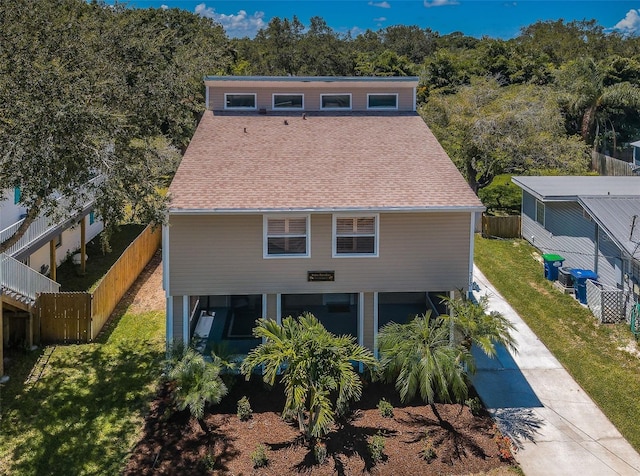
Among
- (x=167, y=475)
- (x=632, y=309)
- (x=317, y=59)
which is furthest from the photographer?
(x=317, y=59)

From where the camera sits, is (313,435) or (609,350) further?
(609,350)

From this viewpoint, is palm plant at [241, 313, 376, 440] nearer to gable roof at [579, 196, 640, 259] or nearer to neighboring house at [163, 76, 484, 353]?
neighboring house at [163, 76, 484, 353]

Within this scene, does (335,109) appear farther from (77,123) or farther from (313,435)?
(313,435)

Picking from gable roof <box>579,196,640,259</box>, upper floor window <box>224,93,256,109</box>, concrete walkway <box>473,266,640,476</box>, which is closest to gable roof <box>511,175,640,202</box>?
gable roof <box>579,196,640,259</box>

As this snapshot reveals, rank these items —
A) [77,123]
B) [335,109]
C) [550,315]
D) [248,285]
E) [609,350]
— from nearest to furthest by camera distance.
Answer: [77,123]
[248,285]
[609,350]
[550,315]
[335,109]

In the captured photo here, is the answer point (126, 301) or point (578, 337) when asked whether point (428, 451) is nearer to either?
point (578, 337)

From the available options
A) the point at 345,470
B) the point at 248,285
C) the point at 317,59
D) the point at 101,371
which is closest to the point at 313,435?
the point at 345,470
